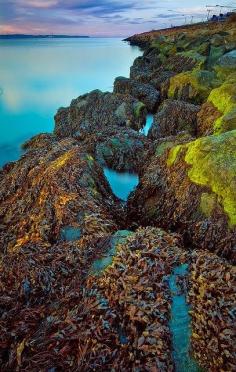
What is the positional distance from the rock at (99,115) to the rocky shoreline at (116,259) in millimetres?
6025

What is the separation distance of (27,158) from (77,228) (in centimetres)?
498

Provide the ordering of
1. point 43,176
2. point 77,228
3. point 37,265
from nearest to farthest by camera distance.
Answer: point 37,265 → point 77,228 → point 43,176

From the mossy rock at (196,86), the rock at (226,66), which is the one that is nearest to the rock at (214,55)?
the rock at (226,66)

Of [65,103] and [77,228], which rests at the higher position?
[77,228]

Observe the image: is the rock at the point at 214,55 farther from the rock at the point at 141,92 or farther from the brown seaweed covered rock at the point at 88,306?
the brown seaweed covered rock at the point at 88,306

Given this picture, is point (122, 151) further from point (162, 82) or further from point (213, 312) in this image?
point (162, 82)

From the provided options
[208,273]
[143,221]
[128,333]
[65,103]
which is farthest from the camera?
[65,103]

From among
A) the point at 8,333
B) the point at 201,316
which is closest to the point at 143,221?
the point at 201,316

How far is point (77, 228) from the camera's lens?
5223mm

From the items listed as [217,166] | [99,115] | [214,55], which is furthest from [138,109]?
[214,55]

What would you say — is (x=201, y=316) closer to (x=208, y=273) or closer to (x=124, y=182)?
(x=208, y=273)

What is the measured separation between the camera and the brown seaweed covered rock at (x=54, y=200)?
5336mm

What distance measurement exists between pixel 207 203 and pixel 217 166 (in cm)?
67

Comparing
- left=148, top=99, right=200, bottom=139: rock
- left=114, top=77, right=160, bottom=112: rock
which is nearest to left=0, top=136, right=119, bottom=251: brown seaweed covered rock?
left=148, top=99, right=200, bottom=139: rock
